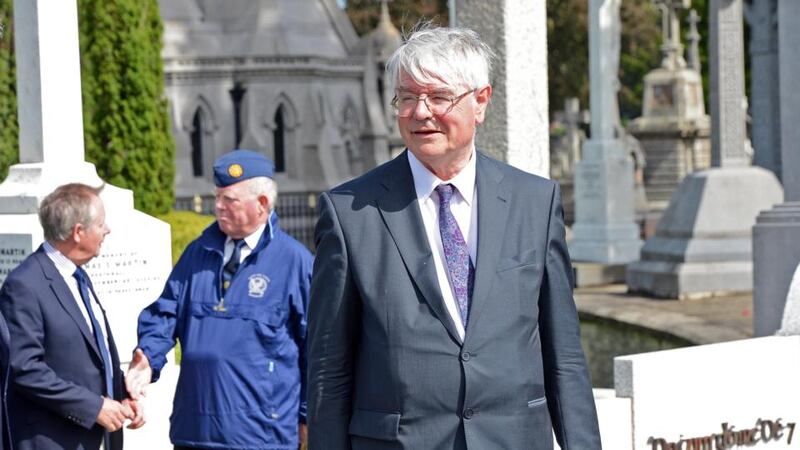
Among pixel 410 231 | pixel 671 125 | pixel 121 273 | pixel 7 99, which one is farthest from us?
pixel 671 125

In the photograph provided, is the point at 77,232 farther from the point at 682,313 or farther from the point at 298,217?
the point at 298,217

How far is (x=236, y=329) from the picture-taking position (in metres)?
5.27

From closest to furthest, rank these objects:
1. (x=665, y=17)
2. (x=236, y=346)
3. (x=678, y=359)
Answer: (x=236, y=346) → (x=678, y=359) → (x=665, y=17)

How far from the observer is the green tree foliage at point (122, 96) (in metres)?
13.2

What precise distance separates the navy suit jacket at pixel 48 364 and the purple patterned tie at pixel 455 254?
1.82 metres

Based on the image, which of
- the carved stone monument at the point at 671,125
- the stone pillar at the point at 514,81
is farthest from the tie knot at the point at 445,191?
the carved stone monument at the point at 671,125

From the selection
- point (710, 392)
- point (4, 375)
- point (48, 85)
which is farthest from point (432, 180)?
point (48, 85)

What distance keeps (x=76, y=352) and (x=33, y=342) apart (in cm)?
17

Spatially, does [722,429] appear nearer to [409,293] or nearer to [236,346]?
[236,346]

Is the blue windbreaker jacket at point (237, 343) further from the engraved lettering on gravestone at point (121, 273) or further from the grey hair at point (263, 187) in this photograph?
the engraved lettering on gravestone at point (121, 273)

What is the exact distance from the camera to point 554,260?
12.0 feet

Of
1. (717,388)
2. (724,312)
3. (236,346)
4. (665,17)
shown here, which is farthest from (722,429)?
(665,17)

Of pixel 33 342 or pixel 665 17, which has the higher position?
pixel 665 17

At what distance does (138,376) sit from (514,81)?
324cm
